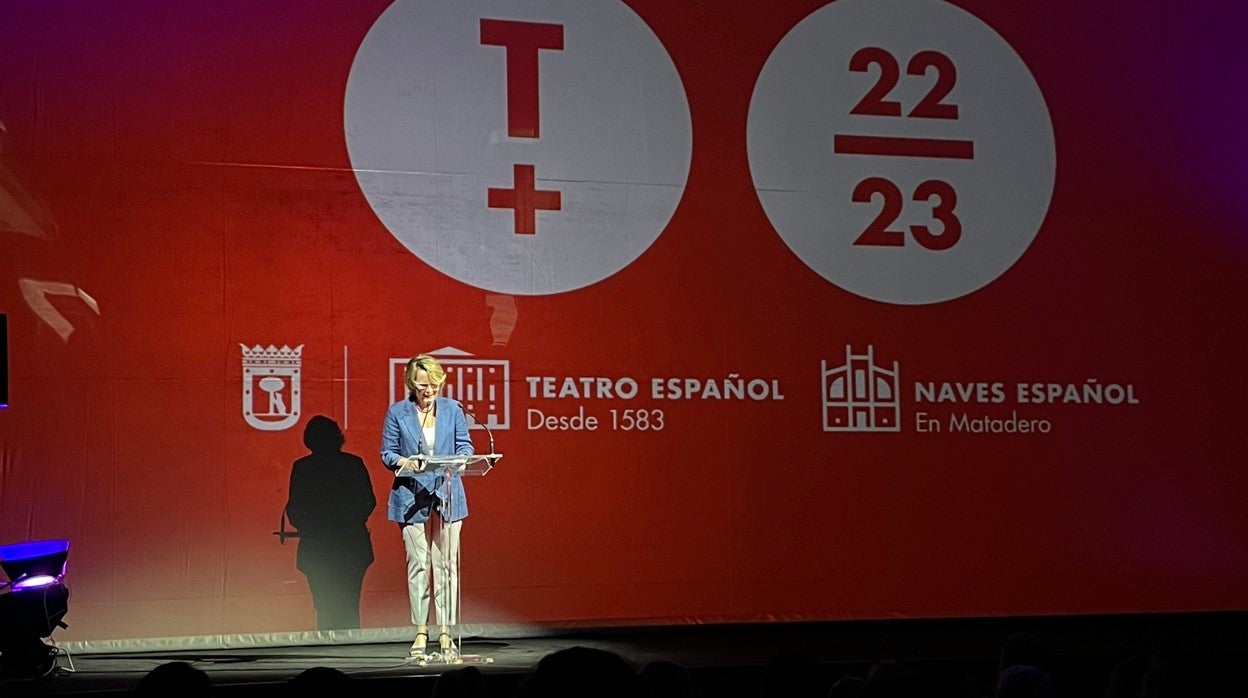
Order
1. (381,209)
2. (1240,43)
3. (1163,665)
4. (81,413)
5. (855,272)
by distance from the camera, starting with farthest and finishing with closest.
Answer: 1. (1240,43)
2. (855,272)
3. (381,209)
4. (81,413)
5. (1163,665)

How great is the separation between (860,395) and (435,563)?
7.83ft

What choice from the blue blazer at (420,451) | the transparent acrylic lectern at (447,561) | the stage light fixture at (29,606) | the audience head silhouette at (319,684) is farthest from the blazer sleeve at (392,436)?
the audience head silhouette at (319,684)

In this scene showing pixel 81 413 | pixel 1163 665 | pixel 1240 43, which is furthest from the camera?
pixel 1240 43

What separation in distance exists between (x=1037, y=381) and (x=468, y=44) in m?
3.14

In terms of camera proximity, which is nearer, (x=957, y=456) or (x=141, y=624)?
(x=141, y=624)

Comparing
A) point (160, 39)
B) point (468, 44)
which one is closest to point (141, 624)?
point (160, 39)

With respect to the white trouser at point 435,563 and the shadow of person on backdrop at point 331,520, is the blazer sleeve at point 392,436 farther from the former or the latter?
the shadow of person on backdrop at point 331,520

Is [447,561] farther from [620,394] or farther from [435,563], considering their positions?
[620,394]

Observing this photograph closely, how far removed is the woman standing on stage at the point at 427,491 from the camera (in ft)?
16.5

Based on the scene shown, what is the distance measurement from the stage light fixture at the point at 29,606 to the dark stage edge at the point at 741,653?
7 cm

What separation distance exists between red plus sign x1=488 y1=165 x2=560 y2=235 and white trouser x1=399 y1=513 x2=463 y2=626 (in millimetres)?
1615

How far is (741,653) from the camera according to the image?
535cm

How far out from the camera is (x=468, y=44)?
243 inches

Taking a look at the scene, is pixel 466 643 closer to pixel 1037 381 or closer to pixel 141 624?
pixel 141 624
